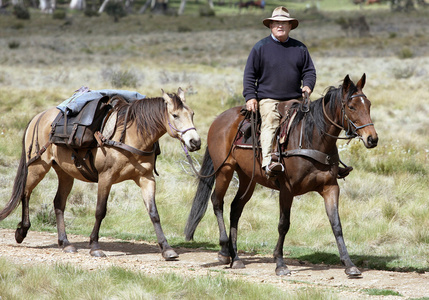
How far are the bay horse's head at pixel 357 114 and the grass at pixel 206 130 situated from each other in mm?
1992

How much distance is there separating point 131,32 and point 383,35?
20925 millimetres

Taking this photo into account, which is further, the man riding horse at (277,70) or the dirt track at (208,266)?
the man riding horse at (277,70)

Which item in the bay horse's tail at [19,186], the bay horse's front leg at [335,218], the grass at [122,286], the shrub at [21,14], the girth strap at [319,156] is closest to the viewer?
the grass at [122,286]

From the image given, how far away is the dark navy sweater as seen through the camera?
770 centimetres

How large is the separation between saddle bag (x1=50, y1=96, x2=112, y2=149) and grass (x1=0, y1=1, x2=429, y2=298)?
2.26 meters

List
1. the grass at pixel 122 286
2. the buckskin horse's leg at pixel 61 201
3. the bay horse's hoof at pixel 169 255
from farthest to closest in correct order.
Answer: the buckskin horse's leg at pixel 61 201
the bay horse's hoof at pixel 169 255
the grass at pixel 122 286

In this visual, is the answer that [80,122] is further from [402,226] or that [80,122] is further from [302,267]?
[402,226]

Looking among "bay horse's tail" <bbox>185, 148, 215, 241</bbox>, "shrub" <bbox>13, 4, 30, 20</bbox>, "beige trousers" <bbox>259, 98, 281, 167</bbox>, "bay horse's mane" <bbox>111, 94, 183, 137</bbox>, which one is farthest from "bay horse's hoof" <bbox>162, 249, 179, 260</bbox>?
"shrub" <bbox>13, 4, 30, 20</bbox>

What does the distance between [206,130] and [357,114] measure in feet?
34.0

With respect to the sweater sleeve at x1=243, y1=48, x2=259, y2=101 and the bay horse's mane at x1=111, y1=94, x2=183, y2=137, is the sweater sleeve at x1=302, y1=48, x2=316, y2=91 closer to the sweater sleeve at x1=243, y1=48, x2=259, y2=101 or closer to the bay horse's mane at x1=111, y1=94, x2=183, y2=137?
the sweater sleeve at x1=243, y1=48, x2=259, y2=101

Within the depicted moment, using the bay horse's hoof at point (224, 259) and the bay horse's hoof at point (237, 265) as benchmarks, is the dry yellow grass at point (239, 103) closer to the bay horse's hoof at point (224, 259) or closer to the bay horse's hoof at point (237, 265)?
the bay horse's hoof at point (224, 259)

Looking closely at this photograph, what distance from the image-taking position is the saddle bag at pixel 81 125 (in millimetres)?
8320

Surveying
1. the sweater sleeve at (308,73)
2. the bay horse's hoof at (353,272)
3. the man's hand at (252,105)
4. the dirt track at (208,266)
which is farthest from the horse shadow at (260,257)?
the sweater sleeve at (308,73)

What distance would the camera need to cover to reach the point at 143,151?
8148mm
